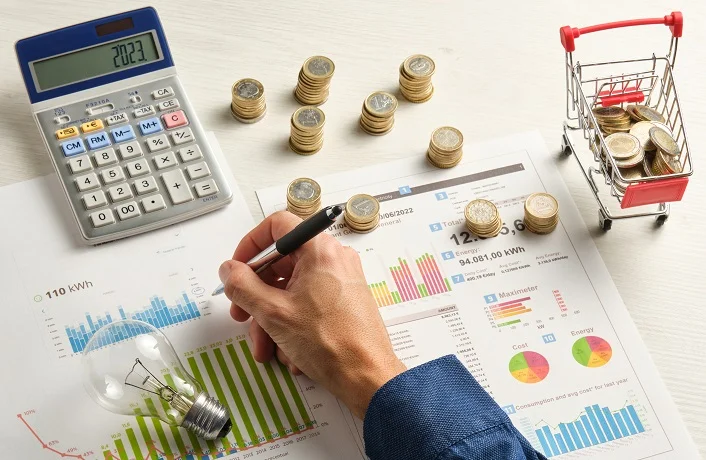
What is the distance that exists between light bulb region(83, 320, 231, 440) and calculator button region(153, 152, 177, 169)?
25cm

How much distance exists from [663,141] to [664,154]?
0.06 feet

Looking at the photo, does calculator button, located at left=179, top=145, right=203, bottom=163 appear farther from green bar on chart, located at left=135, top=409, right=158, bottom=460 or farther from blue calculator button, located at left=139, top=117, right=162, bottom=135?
green bar on chart, located at left=135, top=409, right=158, bottom=460

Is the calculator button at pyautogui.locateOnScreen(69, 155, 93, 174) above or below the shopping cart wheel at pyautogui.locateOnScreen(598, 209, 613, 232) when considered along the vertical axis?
above

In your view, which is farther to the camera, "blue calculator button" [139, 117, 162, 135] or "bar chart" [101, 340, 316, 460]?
"blue calculator button" [139, 117, 162, 135]

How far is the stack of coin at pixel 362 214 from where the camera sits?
112cm

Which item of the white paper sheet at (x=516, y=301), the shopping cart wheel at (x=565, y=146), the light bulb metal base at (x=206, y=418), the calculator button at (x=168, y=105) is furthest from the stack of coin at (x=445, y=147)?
the light bulb metal base at (x=206, y=418)

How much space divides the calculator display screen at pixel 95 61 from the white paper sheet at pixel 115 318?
0.14 m

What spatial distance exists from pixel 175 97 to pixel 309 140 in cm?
19

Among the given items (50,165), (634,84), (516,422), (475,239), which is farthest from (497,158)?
(50,165)

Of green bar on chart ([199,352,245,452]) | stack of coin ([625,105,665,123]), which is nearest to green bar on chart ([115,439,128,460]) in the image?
green bar on chart ([199,352,245,452])

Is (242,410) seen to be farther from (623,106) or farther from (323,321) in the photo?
(623,106)

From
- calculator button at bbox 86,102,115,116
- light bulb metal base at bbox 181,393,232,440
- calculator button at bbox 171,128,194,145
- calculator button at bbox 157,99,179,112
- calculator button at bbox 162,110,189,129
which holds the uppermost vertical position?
calculator button at bbox 86,102,115,116

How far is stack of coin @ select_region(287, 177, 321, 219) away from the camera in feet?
3.69

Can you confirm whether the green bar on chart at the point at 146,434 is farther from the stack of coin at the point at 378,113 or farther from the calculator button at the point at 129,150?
the stack of coin at the point at 378,113
